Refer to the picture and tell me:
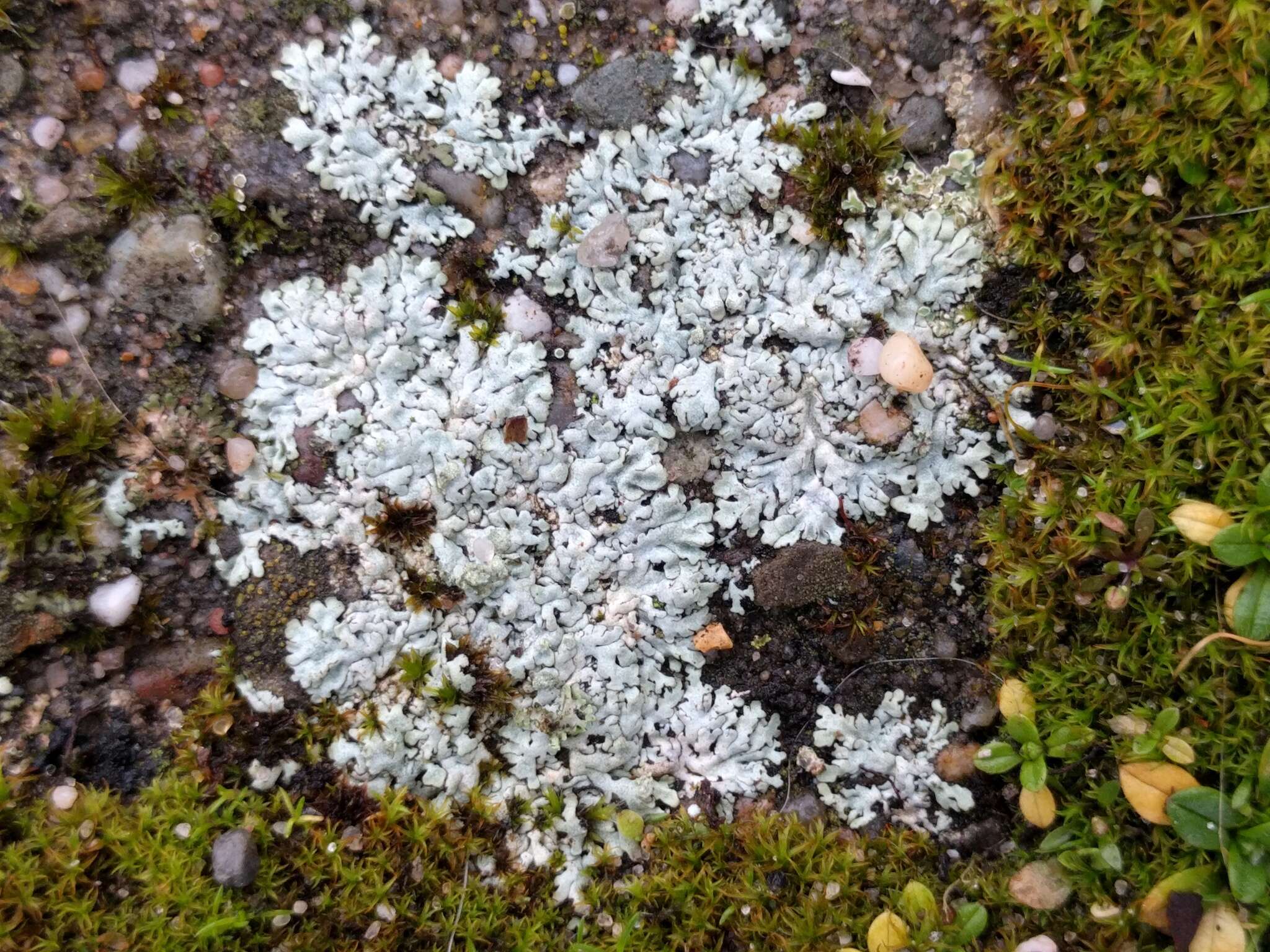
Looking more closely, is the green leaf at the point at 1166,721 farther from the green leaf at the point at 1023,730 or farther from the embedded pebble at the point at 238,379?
the embedded pebble at the point at 238,379

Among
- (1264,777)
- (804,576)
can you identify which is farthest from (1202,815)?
(804,576)

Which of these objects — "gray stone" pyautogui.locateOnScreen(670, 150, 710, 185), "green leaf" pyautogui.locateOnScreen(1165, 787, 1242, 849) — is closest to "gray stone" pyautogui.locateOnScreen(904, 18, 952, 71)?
"gray stone" pyautogui.locateOnScreen(670, 150, 710, 185)

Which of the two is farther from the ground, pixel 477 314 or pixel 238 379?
pixel 477 314

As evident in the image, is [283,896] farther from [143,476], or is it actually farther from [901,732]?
[901,732]

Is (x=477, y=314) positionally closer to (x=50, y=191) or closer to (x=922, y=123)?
(x=50, y=191)

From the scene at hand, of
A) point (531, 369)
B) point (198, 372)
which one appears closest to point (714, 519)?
point (531, 369)

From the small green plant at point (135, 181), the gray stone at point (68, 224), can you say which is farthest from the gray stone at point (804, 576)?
the gray stone at point (68, 224)

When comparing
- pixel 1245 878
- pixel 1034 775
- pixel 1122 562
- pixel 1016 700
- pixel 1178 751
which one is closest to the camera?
pixel 1245 878

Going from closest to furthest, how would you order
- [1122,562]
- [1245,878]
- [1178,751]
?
[1245,878]
[1178,751]
[1122,562]
